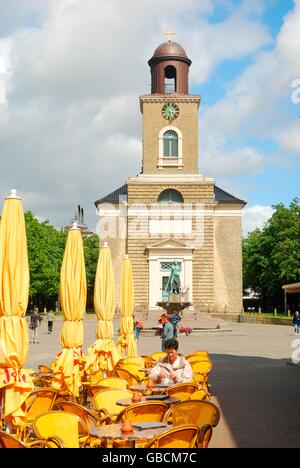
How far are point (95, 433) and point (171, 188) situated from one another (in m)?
43.4

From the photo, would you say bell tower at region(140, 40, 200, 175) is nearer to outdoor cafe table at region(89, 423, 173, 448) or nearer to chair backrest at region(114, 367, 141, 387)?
chair backrest at region(114, 367, 141, 387)

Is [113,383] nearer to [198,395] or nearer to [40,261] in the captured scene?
[198,395]

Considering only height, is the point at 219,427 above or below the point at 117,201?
below

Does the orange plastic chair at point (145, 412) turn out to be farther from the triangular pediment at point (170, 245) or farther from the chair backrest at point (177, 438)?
the triangular pediment at point (170, 245)

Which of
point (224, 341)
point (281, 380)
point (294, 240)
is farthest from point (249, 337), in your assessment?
point (294, 240)

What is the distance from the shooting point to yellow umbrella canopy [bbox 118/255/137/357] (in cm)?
1571

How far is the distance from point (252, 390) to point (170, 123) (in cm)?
3985

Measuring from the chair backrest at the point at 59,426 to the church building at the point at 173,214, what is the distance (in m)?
39.4

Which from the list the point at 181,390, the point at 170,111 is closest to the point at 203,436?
the point at 181,390

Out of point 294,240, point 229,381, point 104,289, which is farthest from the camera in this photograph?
point 294,240

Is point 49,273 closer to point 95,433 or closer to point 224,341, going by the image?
point 224,341

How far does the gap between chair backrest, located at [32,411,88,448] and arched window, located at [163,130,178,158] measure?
44659 millimetres

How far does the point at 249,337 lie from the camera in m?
30.5

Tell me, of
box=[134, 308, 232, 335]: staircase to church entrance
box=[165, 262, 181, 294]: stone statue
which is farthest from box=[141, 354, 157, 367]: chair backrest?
box=[165, 262, 181, 294]: stone statue
